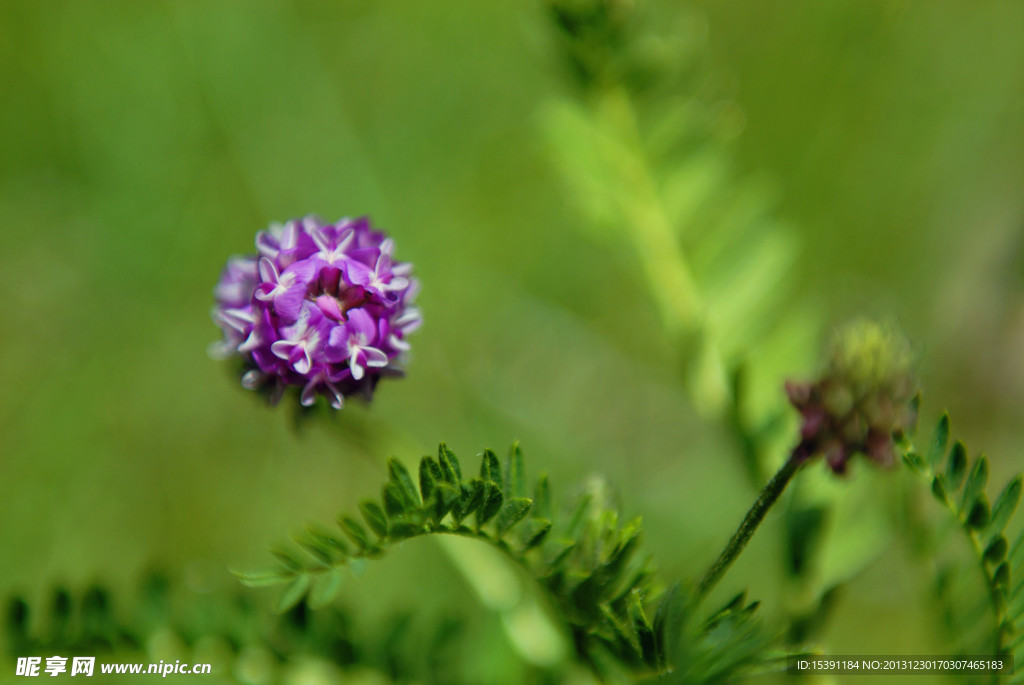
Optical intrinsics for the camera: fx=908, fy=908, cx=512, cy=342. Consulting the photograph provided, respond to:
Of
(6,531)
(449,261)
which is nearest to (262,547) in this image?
(6,531)

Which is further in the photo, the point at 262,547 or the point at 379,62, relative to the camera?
the point at 379,62

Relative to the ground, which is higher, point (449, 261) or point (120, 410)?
point (449, 261)

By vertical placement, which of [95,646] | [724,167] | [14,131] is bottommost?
[95,646]

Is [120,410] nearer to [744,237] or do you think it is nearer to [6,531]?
[6,531]

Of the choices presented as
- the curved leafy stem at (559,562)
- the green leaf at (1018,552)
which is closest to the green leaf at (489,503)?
the curved leafy stem at (559,562)

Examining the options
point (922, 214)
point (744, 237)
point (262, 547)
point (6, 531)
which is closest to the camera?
point (744, 237)

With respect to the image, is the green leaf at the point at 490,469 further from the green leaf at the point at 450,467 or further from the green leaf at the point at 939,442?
the green leaf at the point at 939,442

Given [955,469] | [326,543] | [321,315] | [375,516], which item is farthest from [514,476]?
[955,469]
